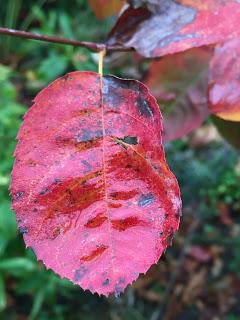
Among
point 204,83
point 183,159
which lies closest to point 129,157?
point 204,83

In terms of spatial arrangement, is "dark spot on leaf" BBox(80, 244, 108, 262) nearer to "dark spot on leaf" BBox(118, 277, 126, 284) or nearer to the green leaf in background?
"dark spot on leaf" BBox(118, 277, 126, 284)

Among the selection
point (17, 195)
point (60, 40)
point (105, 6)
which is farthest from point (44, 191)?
point (105, 6)

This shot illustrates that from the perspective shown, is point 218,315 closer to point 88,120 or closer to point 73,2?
point 88,120

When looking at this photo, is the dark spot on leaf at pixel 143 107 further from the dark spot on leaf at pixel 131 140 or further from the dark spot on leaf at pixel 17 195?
the dark spot on leaf at pixel 17 195

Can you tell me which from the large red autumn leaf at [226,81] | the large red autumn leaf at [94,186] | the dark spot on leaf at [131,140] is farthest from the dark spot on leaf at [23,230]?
the large red autumn leaf at [226,81]

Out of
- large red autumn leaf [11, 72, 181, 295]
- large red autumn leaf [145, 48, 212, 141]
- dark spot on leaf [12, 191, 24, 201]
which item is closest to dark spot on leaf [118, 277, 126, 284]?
A: large red autumn leaf [11, 72, 181, 295]
